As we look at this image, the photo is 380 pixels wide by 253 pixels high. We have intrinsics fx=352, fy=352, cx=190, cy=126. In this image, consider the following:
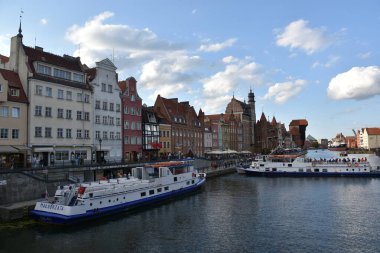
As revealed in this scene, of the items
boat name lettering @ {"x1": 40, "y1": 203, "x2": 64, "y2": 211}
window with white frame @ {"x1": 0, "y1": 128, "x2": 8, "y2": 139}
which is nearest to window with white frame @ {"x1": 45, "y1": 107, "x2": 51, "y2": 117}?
window with white frame @ {"x1": 0, "y1": 128, "x2": 8, "y2": 139}

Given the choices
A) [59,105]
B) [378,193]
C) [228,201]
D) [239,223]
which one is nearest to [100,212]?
[239,223]

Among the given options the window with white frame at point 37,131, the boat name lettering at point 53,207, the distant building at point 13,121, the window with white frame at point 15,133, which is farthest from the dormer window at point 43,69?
the boat name lettering at point 53,207

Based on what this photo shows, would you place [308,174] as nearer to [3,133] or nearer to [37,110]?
[37,110]

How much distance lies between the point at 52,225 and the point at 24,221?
9.06 feet

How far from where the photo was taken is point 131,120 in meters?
69.4

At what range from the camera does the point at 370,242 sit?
1089 inches

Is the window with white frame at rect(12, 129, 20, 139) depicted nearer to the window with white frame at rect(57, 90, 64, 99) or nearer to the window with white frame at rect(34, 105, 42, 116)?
the window with white frame at rect(34, 105, 42, 116)

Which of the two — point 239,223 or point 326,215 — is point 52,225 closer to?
point 239,223

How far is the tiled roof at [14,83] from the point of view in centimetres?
4669

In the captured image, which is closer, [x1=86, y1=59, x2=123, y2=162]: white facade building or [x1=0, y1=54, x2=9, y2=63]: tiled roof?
[x1=0, y1=54, x2=9, y2=63]: tiled roof

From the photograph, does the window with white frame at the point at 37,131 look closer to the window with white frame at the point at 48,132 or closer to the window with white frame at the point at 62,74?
the window with white frame at the point at 48,132

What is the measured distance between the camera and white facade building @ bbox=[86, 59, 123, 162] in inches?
2373

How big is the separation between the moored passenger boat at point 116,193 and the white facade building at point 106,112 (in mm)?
14129

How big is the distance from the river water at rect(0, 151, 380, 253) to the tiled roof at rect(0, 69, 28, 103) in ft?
67.8
